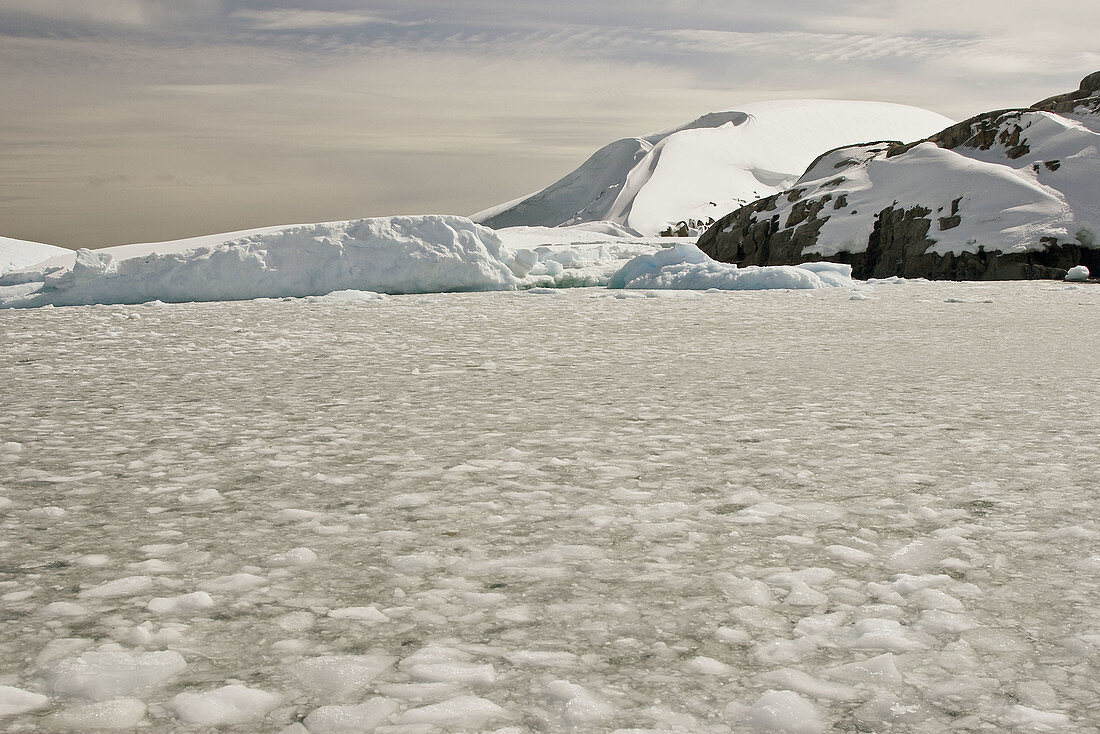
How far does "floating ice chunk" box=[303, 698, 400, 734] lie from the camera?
1.44 meters

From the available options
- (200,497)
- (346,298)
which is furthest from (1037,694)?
(346,298)

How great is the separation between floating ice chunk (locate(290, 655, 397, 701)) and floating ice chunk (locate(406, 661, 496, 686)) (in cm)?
7

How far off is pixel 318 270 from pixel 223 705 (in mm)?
16399

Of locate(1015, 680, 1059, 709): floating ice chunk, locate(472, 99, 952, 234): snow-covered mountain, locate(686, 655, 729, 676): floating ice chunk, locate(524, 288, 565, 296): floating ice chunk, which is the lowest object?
locate(686, 655, 729, 676): floating ice chunk

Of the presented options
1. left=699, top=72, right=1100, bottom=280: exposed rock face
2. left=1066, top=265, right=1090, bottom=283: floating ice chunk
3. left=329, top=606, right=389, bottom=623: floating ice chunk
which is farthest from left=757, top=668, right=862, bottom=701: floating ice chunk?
left=699, top=72, right=1100, bottom=280: exposed rock face

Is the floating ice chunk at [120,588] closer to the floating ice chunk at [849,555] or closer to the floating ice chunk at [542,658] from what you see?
the floating ice chunk at [542,658]

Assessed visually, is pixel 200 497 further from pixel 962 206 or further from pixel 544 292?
pixel 962 206

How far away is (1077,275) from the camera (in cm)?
2247

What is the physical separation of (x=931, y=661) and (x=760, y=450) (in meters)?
1.80

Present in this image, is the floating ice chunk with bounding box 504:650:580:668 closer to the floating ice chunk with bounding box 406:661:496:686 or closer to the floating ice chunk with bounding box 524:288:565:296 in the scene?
the floating ice chunk with bounding box 406:661:496:686

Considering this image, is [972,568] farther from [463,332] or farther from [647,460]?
[463,332]

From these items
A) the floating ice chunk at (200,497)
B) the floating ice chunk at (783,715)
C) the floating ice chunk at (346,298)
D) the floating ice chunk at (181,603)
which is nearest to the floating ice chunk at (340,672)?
the floating ice chunk at (181,603)

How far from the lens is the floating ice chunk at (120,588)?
202cm

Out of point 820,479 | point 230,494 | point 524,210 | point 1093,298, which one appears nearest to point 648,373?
point 820,479
